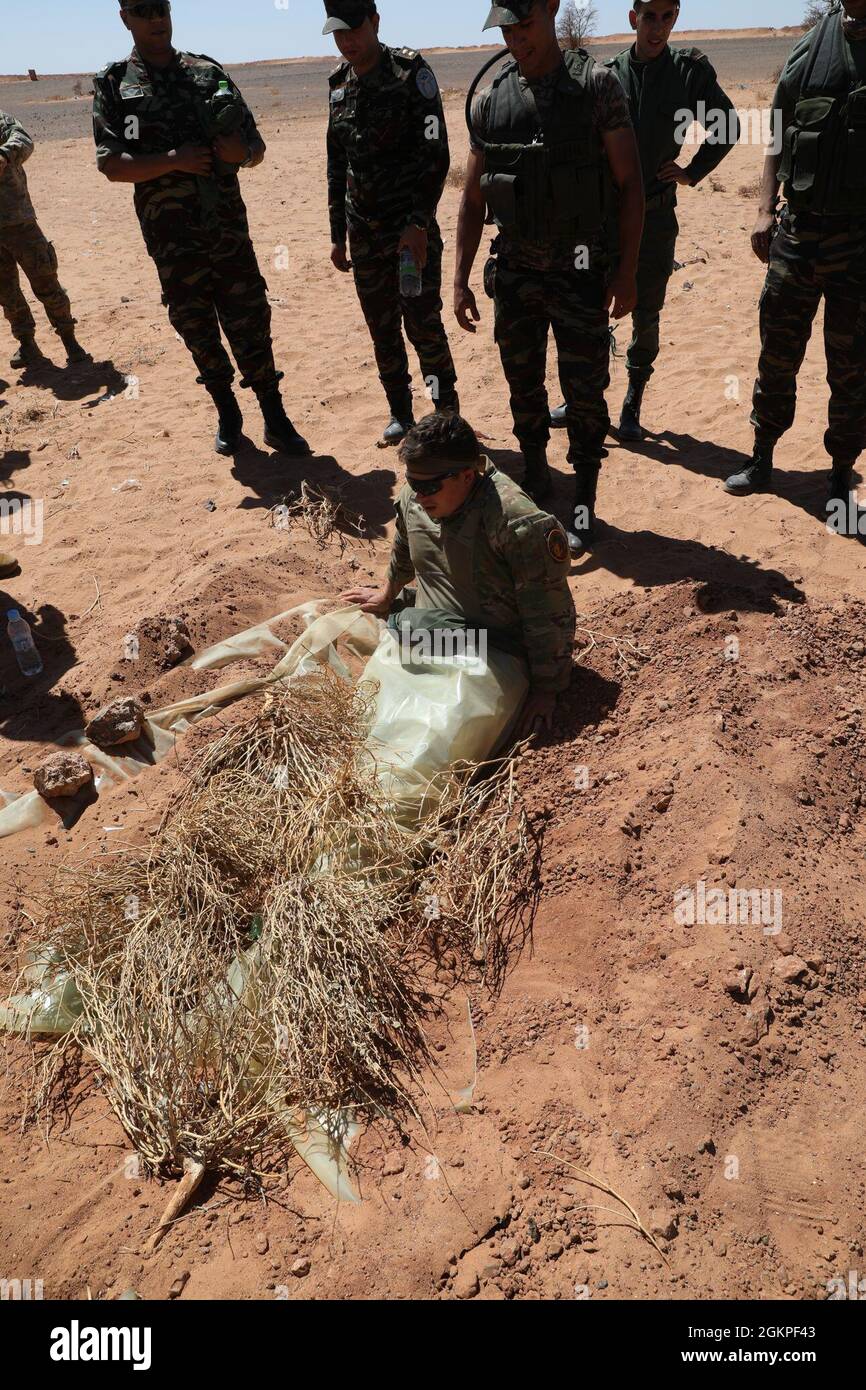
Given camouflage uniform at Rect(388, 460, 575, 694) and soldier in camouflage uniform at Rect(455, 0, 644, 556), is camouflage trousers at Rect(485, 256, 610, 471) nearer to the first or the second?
soldier in camouflage uniform at Rect(455, 0, 644, 556)

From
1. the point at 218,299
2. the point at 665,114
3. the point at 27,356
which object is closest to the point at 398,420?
the point at 218,299

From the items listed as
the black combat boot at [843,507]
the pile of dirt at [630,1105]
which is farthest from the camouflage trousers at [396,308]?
the pile of dirt at [630,1105]

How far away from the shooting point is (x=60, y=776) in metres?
3.04

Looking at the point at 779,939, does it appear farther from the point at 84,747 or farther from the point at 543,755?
the point at 84,747

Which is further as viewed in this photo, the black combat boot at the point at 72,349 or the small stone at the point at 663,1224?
the black combat boot at the point at 72,349

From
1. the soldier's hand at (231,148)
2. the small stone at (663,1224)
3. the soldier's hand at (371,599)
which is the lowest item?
the small stone at (663,1224)

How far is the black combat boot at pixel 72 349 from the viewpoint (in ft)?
21.2

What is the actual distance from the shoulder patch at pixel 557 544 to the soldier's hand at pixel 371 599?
0.73m

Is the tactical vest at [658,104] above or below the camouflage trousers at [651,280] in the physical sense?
above

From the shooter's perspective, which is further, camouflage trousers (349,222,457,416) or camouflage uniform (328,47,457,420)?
camouflage trousers (349,222,457,416)

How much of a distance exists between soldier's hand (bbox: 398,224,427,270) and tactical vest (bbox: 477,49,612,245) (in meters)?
0.70

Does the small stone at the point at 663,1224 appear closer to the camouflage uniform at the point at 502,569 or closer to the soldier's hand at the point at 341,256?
the camouflage uniform at the point at 502,569

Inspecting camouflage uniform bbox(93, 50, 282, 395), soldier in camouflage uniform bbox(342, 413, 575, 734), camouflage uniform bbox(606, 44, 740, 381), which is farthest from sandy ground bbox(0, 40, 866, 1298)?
camouflage uniform bbox(606, 44, 740, 381)

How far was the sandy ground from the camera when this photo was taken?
189cm
